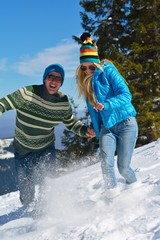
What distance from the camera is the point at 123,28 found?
55.0 feet

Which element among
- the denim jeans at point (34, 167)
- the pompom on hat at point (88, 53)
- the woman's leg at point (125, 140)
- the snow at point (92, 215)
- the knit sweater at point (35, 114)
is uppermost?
the pompom on hat at point (88, 53)

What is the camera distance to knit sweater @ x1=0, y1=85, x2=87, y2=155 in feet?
13.8

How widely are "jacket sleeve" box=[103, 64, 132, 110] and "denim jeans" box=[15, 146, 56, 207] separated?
131 centimetres

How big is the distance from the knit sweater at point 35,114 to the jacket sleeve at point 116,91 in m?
0.83

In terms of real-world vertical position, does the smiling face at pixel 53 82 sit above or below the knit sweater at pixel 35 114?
above

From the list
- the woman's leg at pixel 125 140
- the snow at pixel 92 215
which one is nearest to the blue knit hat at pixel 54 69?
the woman's leg at pixel 125 140

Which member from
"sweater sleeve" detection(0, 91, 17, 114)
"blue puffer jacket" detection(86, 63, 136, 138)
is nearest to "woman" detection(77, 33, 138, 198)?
"blue puffer jacket" detection(86, 63, 136, 138)

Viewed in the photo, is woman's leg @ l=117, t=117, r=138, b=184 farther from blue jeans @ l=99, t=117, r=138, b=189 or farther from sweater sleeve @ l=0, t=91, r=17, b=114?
sweater sleeve @ l=0, t=91, r=17, b=114

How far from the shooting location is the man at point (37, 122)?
4.19 m

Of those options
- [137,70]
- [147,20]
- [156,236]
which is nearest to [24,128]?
[156,236]

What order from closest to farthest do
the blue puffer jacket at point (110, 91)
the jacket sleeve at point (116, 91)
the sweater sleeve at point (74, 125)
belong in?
the jacket sleeve at point (116, 91), the blue puffer jacket at point (110, 91), the sweater sleeve at point (74, 125)

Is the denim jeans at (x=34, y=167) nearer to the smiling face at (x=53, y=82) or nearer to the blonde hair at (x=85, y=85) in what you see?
the smiling face at (x=53, y=82)

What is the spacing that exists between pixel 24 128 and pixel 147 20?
13090 millimetres

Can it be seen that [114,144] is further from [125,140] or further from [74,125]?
[74,125]
